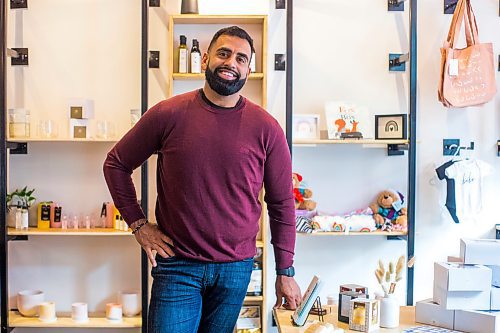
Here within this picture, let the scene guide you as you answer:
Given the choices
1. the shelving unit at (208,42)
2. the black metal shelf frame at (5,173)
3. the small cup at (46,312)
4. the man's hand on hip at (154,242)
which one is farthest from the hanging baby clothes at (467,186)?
the small cup at (46,312)

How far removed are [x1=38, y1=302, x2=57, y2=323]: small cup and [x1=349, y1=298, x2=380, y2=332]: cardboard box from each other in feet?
6.30

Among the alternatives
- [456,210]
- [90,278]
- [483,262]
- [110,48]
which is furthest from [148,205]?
[483,262]

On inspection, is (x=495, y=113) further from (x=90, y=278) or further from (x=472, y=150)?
(x=90, y=278)

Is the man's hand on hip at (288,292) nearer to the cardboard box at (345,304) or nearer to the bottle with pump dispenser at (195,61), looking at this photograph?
the cardboard box at (345,304)

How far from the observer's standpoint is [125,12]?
11.3 ft

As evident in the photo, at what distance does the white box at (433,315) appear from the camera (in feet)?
6.66

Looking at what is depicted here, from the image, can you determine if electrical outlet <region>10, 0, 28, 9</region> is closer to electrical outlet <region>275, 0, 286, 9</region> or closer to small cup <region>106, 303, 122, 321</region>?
electrical outlet <region>275, 0, 286, 9</region>

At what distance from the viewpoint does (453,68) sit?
3.21m

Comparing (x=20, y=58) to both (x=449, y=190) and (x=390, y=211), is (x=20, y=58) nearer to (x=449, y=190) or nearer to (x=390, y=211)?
(x=390, y=211)

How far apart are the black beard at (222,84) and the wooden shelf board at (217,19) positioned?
122 cm

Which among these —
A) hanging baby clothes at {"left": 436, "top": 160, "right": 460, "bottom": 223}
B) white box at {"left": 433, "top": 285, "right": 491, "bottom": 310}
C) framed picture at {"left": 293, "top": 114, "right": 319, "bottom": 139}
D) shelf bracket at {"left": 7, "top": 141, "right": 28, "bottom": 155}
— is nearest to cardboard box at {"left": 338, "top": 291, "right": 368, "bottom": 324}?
white box at {"left": 433, "top": 285, "right": 491, "bottom": 310}

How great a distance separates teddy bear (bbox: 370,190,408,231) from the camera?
11.0ft

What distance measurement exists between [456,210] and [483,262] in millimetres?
1405

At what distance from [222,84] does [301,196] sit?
4.86ft
